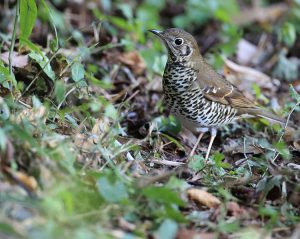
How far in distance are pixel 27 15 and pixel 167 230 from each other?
7.66ft

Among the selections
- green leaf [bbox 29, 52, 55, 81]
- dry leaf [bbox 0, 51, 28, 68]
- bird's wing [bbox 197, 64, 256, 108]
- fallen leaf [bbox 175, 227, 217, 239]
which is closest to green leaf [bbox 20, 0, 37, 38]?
green leaf [bbox 29, 52, 55, 81]

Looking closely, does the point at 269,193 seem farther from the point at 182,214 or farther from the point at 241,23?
the point at 241,23

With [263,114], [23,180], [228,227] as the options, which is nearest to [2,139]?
[23,180]

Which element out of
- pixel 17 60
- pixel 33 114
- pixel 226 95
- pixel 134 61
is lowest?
pixel 134 61

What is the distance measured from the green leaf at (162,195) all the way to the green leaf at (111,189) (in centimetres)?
13

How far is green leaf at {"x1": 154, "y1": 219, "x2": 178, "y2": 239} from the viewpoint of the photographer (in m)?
3.46

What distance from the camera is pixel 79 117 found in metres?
5.16

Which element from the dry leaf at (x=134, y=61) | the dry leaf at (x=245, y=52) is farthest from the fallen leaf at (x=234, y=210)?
the dry leaf at (x=245, y=52)

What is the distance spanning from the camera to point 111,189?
3631 mm

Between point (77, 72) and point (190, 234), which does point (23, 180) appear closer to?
point (190, 234)

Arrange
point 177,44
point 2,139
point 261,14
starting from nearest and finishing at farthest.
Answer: point 2,139, point 177,44, point 261,14

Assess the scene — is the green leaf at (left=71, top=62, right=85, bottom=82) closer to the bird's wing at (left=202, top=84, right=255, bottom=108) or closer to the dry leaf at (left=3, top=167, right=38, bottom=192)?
the bird's wing at (left=202, top=84, right=255, bottom=108)

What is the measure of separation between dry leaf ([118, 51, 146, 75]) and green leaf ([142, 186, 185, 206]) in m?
3.56

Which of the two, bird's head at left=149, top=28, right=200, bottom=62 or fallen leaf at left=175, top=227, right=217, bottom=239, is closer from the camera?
fallen leaf at left=175, top=227, right=217, bottom=239
